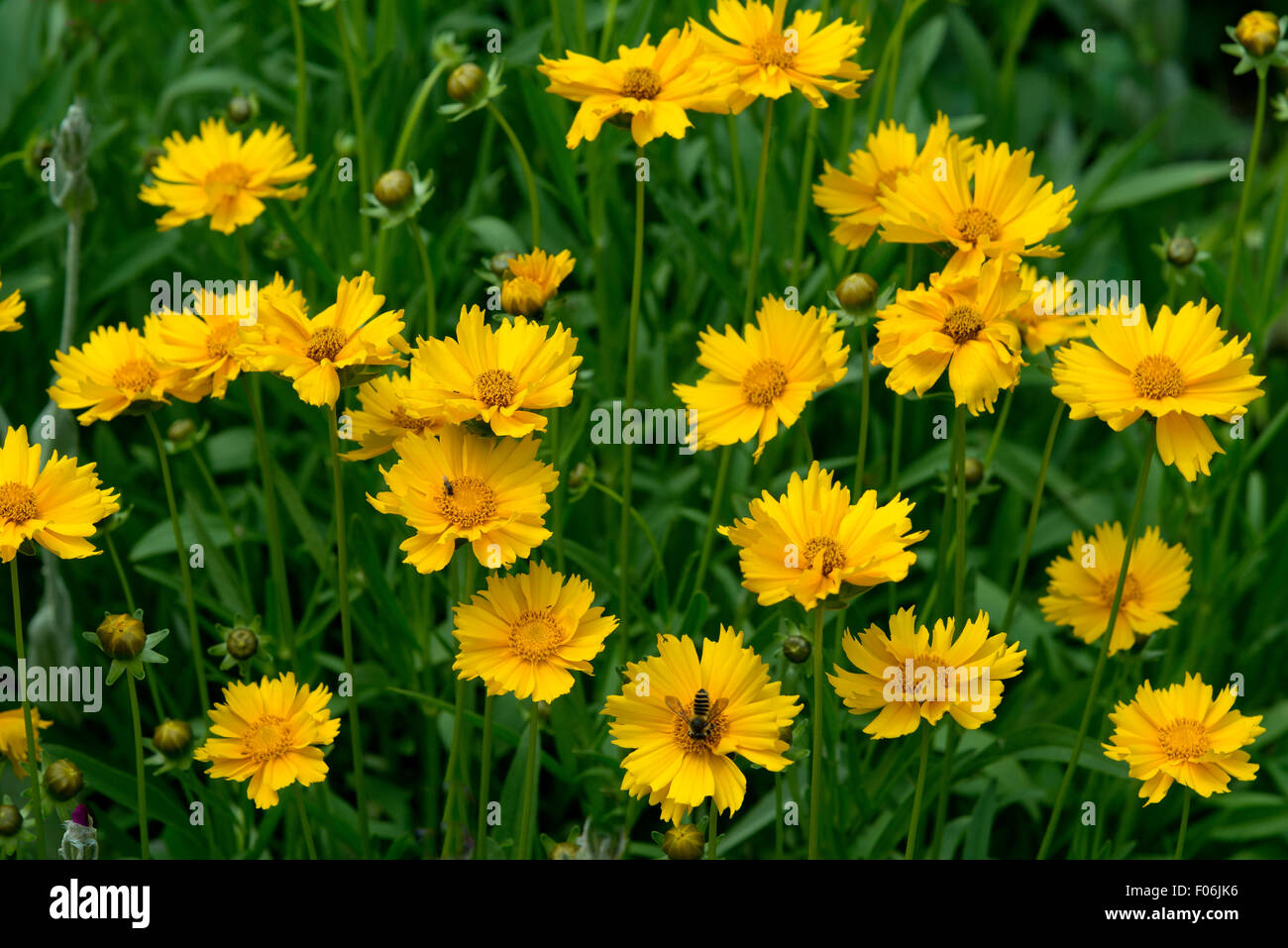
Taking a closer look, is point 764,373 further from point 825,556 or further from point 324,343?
point 324,343

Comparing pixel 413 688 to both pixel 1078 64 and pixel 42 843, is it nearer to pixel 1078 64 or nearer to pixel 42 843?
pixel 42 843

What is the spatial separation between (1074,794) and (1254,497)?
456mm

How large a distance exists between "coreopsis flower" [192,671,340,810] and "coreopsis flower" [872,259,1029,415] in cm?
45

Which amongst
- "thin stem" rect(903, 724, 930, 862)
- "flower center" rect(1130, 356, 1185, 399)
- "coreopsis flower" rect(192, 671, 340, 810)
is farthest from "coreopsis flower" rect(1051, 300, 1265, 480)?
"coreopsis flower" rect(192, 671, 340, 810)

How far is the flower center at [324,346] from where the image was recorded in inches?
35.5

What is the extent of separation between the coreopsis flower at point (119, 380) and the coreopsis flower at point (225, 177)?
216mm

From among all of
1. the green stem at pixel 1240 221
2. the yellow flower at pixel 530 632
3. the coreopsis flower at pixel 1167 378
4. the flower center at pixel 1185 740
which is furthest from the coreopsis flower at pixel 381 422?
the green stem at pixel 1240 221

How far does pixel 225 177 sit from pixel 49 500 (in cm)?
44

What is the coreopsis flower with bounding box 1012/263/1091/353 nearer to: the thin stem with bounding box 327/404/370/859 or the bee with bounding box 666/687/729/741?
the bee with bounding box 666/687/729/741

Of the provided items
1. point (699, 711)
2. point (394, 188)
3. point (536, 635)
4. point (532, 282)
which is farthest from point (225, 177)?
point (699, 711)

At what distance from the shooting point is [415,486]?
34.2 inches

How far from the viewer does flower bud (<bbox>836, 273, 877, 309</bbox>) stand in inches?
39.3

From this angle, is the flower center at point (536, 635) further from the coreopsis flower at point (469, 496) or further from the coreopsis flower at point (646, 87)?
the coreopsis flower at point (646, 87)

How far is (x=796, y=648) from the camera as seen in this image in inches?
37.9
